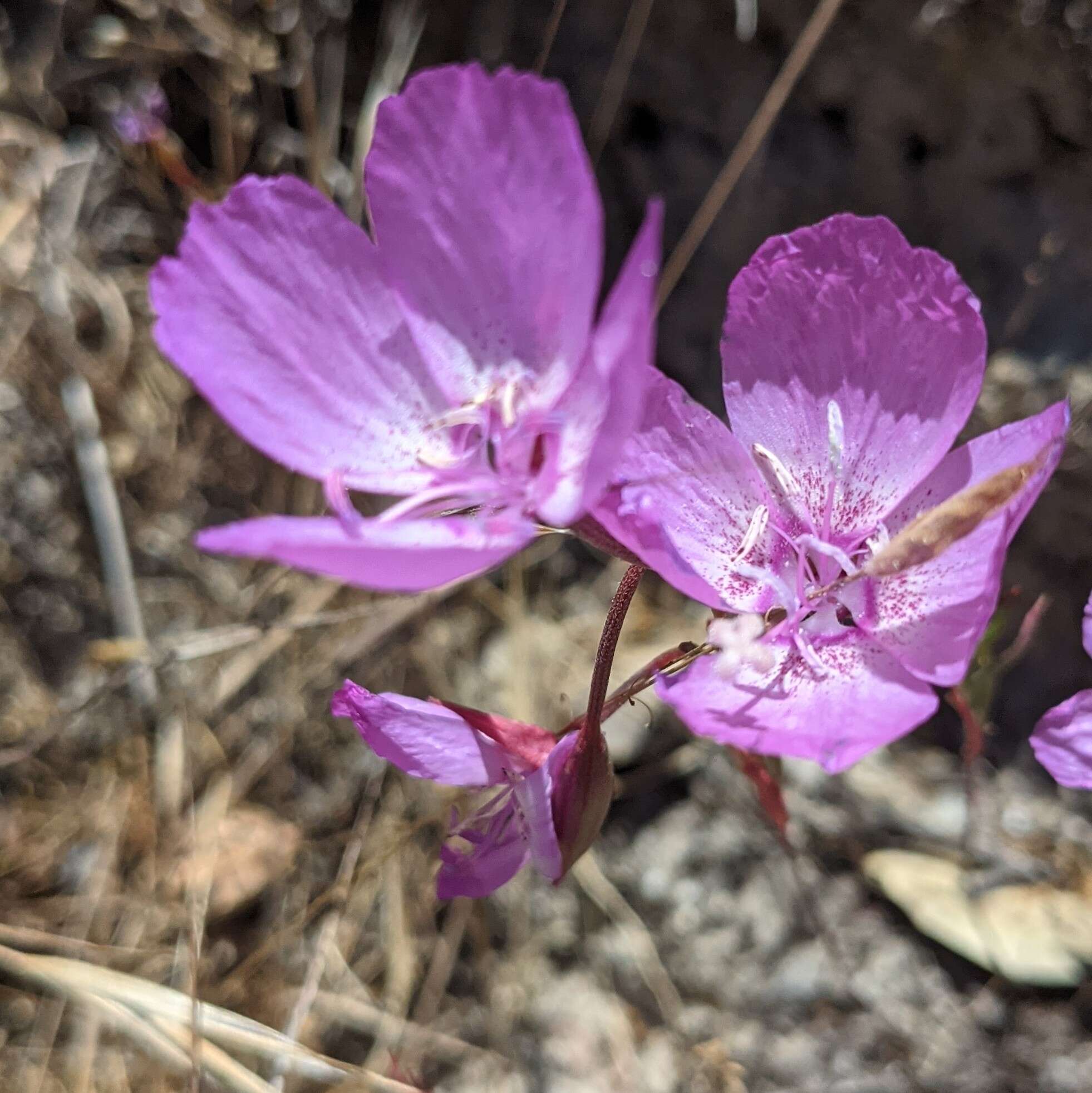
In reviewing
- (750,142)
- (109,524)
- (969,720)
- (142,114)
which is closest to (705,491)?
(969,720)

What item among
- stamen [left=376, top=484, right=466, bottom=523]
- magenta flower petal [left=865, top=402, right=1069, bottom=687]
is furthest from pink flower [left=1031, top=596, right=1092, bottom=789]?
stamen [left=376, top=484, right=466, bottom=523]

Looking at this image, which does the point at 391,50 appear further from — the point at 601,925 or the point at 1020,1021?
the point at 1020,1021

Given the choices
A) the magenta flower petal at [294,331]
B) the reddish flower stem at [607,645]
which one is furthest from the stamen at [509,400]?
the reddish flower stem at [607,645]

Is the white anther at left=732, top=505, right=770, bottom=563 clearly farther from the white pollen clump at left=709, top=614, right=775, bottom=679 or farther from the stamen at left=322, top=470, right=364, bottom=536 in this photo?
the stamen at left=322, top=470, right=364, bottom=536

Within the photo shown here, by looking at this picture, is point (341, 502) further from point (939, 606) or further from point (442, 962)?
point (442, 962)

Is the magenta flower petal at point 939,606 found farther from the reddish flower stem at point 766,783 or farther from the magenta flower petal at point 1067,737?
the reddish flower stem at point 766,783

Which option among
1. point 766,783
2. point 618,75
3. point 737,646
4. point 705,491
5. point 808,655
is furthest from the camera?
point 618,75

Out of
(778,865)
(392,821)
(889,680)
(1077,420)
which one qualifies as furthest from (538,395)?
(392,821)
